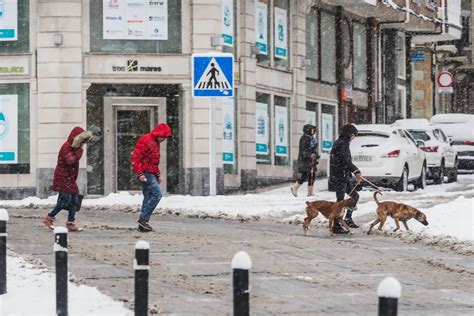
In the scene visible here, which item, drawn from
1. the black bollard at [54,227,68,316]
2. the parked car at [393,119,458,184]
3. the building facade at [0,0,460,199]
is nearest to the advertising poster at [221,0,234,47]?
the building facade at [0,0,460,199]

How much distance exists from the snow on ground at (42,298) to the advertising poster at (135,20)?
19.7 m

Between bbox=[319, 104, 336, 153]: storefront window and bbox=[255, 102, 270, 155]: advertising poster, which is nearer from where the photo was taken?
bbox=[255, 102, 270, 155]: advertising poster

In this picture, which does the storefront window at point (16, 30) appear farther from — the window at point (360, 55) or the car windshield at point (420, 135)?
the window at point (360, 55)

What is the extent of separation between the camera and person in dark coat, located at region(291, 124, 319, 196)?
29.4 metres

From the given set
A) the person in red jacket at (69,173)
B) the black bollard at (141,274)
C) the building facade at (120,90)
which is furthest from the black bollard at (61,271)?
the building facade at (120,90)

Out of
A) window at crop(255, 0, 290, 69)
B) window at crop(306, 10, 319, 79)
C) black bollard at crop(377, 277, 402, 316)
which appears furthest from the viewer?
window at crop(306, 10, 319, 79)

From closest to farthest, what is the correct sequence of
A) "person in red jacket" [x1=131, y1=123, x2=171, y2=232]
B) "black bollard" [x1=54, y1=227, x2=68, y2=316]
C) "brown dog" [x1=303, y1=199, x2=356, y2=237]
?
"black bollard" [x1=54, y1=227, x2=68, y2=316]
"brown dog" [x1=303, y1=199, x2=356, y2=237]
"person in red jacket" [x1=131, y1=123, x2=171, y2=232]

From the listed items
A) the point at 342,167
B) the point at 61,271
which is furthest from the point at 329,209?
the point at 61,271

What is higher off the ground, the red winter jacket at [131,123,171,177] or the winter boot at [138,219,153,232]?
the red winter jacket at [131,123,171,177]

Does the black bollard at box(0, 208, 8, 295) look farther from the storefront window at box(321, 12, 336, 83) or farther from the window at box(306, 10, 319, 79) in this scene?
the storefront window at box(321, 12, 336, 83)

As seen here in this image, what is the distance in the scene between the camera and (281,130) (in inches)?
1457

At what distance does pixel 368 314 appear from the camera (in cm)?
1067

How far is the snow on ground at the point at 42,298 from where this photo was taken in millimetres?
10500

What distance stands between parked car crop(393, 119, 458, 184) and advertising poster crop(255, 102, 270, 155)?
3419 mm
